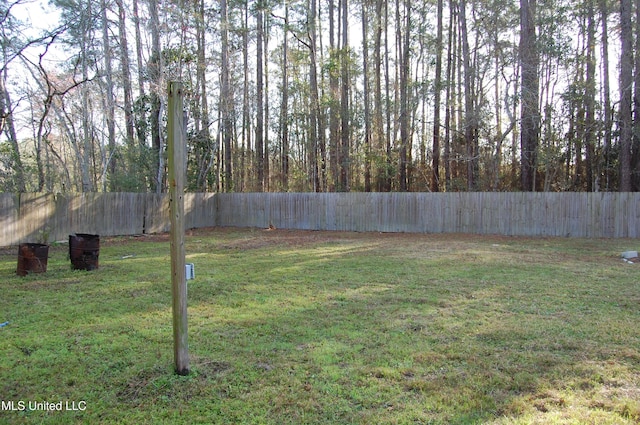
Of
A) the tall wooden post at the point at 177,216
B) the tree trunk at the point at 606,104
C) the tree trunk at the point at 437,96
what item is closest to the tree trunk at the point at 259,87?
the tree trunk at the point at 437,96

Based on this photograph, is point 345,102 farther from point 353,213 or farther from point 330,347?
point 330,347

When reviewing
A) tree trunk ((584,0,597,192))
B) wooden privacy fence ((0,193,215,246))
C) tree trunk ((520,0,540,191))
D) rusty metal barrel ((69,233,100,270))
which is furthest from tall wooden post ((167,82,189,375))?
tree trunk ((584,0,597,192))

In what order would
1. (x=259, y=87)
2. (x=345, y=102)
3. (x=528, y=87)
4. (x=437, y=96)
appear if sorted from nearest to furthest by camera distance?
(x=528, y=87), (x=437, y=96), (x=345, y=102), (x=259, y=87)

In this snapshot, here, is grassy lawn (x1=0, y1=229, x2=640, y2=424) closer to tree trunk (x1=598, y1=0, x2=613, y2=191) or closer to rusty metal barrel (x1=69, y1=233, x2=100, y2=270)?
rusty metal barrel (x1=69, y1=233, x2=100, y2=270)

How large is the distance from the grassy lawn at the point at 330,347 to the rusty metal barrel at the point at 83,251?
316 millimetres

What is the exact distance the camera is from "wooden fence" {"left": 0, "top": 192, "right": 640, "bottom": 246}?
445 inches

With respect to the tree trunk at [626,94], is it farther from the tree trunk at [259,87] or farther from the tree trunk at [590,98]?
the tree trunk at [259,87]

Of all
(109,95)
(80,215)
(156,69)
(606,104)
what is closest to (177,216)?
(80,215)

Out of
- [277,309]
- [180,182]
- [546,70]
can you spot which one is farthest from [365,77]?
[180,182]

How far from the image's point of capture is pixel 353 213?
1559cm

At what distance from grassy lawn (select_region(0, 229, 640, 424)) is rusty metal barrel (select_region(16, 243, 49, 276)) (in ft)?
0.95

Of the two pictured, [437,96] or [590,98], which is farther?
[437,96]

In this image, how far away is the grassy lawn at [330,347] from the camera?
2.43 metres

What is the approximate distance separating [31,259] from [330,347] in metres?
5.76
